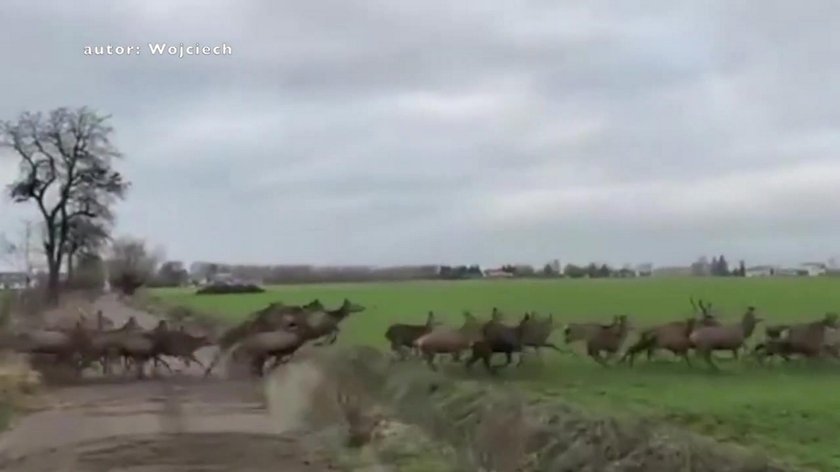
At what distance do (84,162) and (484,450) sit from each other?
204 ft

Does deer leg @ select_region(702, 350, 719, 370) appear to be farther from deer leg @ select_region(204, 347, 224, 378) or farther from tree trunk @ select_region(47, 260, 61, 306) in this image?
tree trunk @ select_region(47, 260, 61, 306)

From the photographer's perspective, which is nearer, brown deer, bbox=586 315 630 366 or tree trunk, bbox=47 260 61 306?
brown deer, bbox=586 315 630 366

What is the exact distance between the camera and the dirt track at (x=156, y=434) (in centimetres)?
1820

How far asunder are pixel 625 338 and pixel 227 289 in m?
49.5

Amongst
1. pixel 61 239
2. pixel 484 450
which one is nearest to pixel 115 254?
pixel 61 239

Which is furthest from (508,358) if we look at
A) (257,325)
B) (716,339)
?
(257,325)

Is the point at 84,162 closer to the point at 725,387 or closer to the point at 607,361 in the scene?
the point at 607,361

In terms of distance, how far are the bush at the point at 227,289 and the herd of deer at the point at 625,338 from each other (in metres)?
42.7

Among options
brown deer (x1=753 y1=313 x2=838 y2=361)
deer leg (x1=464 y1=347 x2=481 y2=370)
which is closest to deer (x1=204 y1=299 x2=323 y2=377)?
deer leg (x1=464 y1=347 x2=481 y2=370)

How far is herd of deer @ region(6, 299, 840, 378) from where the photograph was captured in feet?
101

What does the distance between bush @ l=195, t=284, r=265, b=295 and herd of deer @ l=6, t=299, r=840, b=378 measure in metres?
40.1

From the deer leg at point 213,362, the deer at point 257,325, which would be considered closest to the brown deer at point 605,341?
the deer at point 257,325

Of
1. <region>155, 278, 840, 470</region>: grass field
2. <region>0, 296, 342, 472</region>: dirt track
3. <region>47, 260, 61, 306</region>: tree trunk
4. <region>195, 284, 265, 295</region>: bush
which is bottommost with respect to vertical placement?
<region>0, 296, 342, 472</region>: dirt track

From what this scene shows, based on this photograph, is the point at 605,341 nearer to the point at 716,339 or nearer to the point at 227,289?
the point at 716,339
